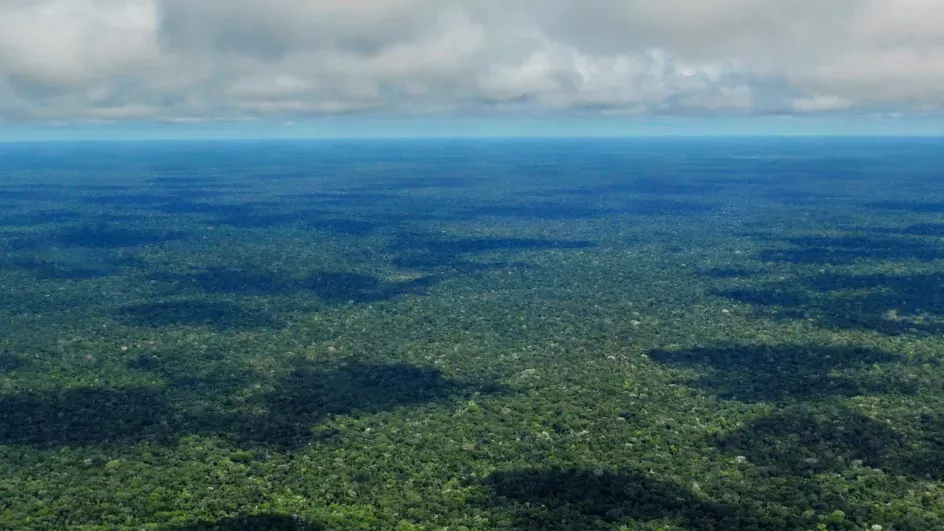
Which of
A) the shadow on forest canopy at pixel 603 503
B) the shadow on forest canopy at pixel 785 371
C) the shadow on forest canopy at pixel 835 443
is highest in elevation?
the shadow on forest canopy at pixel 785 371

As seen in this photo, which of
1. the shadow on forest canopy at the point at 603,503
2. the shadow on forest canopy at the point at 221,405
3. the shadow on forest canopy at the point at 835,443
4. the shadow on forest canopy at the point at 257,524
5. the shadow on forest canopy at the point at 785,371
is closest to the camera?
the shadow on forest canopy at the point at 257,524

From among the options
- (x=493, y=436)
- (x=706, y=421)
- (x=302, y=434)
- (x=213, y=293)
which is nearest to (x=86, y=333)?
(x=213, y=293)

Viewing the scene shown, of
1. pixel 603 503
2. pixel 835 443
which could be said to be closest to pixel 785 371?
pixel 835 443

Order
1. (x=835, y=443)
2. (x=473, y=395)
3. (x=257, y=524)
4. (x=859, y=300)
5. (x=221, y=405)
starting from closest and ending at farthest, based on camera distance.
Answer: (x=257, y=524), (x=835, y=443), (x=221, y=405), (x=473, y=395), (x=859, y=300)

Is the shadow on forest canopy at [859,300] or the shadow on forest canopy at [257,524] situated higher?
the shadow on forest canopy at [859,300]

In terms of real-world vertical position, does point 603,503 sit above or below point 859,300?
below

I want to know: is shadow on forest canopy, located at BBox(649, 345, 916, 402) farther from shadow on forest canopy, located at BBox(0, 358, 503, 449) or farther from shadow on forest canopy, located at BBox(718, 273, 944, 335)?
shadow on forest canopy, located at BBox(0, 358, 503, 449)

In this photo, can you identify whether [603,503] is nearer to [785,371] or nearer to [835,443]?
[835,443]

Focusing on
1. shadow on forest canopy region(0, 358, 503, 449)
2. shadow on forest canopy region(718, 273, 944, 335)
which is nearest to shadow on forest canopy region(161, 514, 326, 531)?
shadow on forest canopy region(0, 358, 503, 449)

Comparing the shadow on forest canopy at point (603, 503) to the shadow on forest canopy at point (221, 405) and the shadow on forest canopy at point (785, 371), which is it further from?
the shadow on forest canopy at point (785, 371)

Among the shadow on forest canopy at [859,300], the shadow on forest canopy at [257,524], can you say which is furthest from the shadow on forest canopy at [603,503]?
the shadow on forest canopy at [859,300]

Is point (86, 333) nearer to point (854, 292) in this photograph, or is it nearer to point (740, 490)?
point (740, 490)
